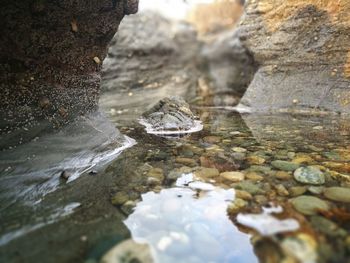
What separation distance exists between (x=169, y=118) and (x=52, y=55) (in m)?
1.36

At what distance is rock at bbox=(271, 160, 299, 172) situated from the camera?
1795mm

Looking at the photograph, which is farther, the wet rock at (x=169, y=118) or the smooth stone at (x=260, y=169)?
the wet rock at (x=169, y=118)

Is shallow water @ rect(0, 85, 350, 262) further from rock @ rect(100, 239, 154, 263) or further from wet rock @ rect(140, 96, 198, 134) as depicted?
wet rock @ rect(140, 96, 198, 134)

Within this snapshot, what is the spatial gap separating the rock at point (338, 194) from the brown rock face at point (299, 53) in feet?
7.62

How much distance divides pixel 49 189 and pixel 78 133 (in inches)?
25.2

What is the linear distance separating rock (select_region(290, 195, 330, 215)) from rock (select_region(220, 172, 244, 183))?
0.33 metres

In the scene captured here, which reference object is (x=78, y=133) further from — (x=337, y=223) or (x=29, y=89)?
(x=337, y=223)

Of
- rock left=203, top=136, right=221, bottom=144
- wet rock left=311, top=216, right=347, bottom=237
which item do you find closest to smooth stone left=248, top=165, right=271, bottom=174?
wet rock left=311, top=216, right=347, bottom=237

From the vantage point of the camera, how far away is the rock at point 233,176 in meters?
1.68

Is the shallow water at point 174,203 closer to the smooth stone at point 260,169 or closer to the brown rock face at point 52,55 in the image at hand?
the smooth stone at point 260,169

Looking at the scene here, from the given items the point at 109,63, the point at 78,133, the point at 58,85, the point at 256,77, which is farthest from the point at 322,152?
the point at 109,63

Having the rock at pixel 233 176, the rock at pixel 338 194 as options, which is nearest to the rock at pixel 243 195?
the rock at pixel 233 176

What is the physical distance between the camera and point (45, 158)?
1.85 meters

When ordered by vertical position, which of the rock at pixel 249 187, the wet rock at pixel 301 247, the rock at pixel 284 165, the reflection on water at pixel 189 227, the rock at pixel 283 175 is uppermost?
the rock at pixel 284 165
